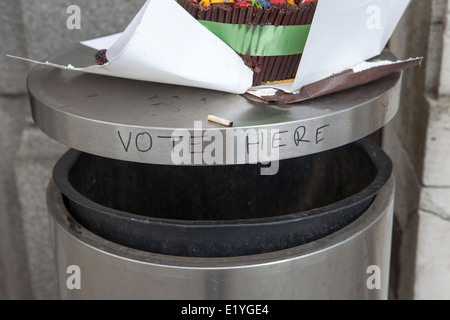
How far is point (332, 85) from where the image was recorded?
943 mm

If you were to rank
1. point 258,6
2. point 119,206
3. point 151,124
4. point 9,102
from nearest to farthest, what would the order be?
point 151,124, point 258,6, point 119,206, point 9,102

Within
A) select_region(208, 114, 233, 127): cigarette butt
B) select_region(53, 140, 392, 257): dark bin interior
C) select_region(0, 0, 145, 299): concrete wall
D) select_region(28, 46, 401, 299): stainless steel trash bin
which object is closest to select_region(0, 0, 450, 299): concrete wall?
select_region(0, 0, 145, 299): concrete wall

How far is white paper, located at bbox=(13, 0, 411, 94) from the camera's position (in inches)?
34.4

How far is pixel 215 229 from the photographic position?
0.92 metres

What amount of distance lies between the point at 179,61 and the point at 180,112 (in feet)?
0.25

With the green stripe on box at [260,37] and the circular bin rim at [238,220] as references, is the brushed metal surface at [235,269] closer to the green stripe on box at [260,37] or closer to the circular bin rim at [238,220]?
the circular bin rim at [238,220]

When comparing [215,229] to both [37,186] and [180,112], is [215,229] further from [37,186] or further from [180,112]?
[37,186]

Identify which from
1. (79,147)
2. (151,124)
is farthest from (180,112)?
(79,147)

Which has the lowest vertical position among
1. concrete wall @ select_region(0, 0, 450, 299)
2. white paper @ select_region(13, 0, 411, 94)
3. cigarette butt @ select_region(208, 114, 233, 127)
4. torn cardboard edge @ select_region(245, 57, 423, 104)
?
concrete wall @ select_region(0, 0, 450, 299)

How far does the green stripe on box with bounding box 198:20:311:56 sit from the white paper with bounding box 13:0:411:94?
0.07 ft

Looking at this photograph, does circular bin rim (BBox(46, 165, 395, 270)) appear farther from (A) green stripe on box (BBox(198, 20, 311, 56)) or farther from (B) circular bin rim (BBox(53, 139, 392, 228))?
(A) green stripe on box (BBox(198, 20, 311, 56))

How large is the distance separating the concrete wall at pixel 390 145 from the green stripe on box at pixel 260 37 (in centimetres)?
56

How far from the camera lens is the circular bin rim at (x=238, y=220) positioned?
91cm

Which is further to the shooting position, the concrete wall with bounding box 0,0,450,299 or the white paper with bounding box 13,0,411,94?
the concrete wall with bounding box 0,0,450,299
